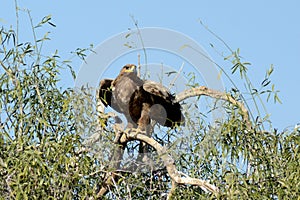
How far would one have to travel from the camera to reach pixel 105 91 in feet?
23.0

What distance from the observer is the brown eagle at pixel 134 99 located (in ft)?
22.6

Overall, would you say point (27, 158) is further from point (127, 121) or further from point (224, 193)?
point (127, 121)

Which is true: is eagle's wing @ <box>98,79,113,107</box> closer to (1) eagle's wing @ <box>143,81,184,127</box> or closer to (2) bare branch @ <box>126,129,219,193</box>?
(1) eagle's wing @ <box>143,81,184,127</box>

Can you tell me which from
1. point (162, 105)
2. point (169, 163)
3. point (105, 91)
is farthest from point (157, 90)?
point (169, 163)

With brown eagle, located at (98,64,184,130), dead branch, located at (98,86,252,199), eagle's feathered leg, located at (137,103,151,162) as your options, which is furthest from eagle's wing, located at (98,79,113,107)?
dead branch, located at (98,86,252,199)

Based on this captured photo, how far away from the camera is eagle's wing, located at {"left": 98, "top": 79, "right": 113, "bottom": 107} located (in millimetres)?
7018

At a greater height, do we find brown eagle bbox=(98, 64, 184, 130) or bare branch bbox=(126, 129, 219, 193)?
brown eagle bbox=(98, 64, 184, 130)

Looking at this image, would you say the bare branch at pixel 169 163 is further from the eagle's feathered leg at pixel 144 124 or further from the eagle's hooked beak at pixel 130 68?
the eagle's hooked beak at pixel 130 68

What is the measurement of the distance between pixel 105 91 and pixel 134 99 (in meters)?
0.26

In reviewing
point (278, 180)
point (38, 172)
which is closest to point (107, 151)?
point (38, 172)

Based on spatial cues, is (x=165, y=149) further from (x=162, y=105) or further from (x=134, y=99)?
(x=134, y=99)

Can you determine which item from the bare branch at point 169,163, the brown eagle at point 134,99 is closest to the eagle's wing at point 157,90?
the brown eagle at point 134,99

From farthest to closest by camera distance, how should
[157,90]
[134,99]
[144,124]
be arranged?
[134,99], [144,124], [157,90]

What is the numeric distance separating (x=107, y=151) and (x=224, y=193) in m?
0.91
